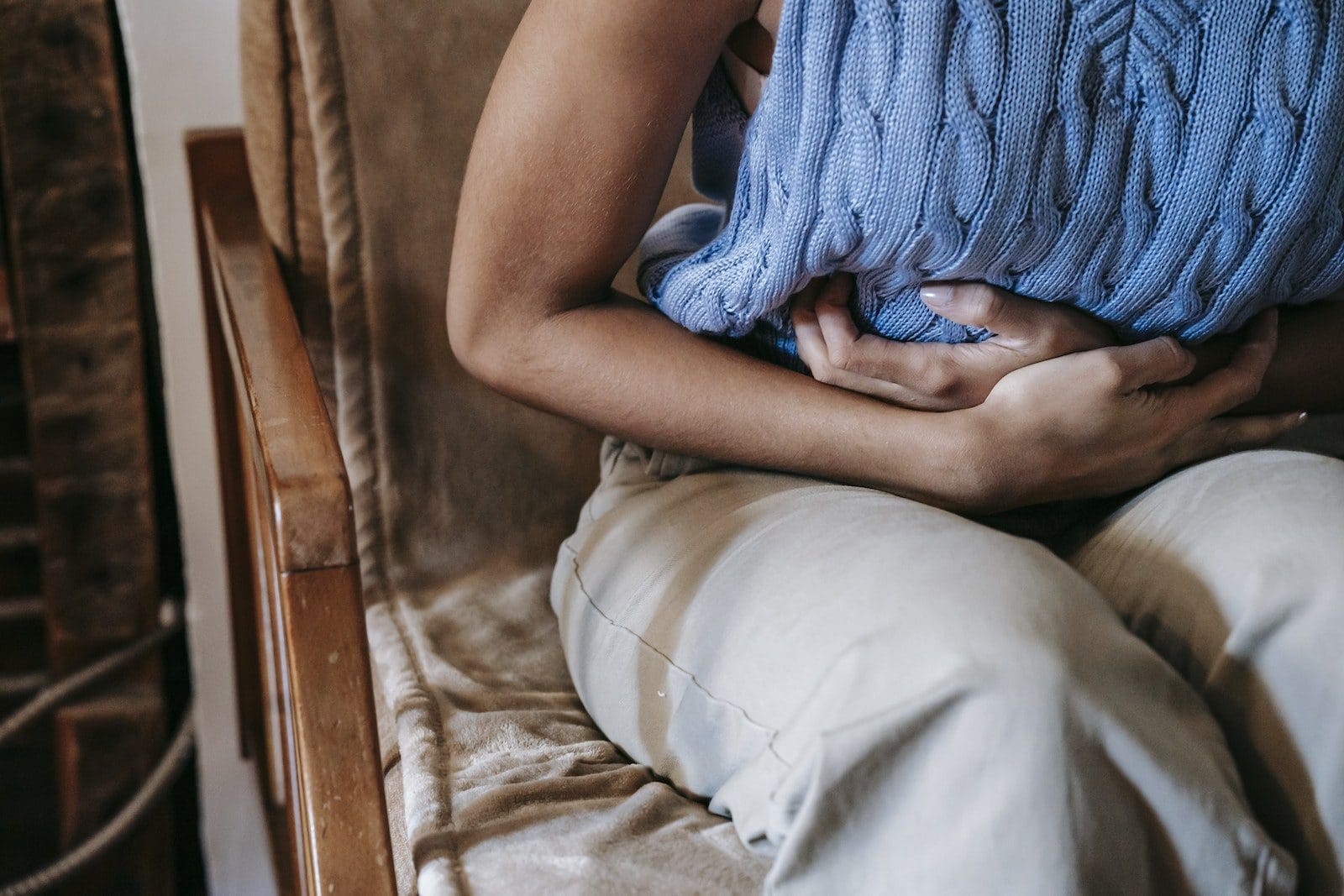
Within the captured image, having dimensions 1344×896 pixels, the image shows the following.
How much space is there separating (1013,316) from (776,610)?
205mm

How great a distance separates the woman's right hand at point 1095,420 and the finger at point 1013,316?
0.04 feet

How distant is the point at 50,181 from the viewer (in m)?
1.08

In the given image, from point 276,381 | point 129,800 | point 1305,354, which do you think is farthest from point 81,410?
point 1305,354

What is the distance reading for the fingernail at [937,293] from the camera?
59 centimetres

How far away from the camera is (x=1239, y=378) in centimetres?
65

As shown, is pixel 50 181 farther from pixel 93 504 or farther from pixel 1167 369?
pixel 1167 369

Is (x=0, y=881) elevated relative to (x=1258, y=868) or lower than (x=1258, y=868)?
lower

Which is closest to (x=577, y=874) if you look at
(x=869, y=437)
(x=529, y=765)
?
(x=529, y=765)

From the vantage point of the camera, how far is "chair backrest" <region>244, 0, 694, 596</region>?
0.82m

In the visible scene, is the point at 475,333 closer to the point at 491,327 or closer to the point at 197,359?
the point at 491,327

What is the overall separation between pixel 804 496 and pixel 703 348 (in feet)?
0.36

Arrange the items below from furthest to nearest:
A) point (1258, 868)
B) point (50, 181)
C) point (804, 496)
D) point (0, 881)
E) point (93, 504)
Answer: point (0, 881), point (93, 504), point (50, 181), point (804, 496), point (1258, 868)

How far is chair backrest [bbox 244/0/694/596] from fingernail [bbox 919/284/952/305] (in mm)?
399

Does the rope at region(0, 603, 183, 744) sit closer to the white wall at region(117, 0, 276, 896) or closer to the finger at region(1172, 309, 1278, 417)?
the white wall at region(117, 0, 276, 896)
